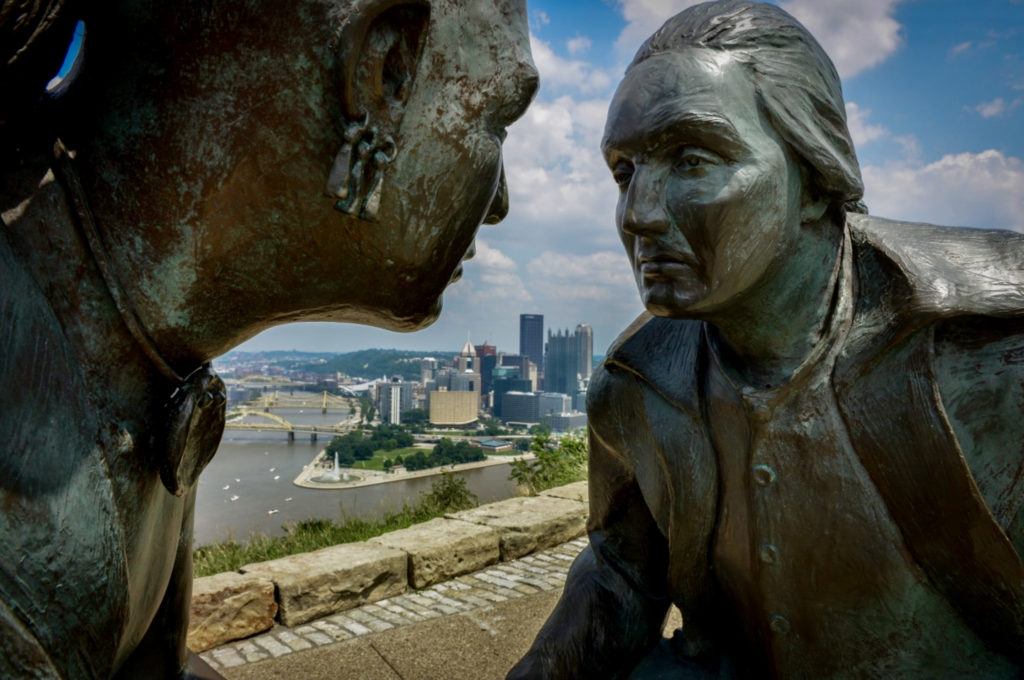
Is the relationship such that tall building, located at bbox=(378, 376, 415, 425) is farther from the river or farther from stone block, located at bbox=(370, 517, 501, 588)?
stone block, located at bbox=(370, 517, 501, 588)

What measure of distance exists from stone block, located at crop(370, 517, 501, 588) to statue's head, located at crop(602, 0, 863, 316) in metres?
4.46

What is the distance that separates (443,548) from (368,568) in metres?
0.67

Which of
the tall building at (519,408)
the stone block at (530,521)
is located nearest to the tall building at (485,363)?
the tall building at (519,408)

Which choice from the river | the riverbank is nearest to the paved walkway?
the river

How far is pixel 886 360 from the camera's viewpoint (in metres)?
1.38

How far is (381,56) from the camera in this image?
974 mm

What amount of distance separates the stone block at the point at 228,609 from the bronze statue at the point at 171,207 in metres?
3.70

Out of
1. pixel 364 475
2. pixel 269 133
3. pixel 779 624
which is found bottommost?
pixel 364 475

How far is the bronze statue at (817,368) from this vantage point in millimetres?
1349

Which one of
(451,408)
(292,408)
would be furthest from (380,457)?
(451,408)

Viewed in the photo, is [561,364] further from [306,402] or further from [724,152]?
[724,152]

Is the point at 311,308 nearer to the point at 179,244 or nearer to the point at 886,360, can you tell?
the point at 179,244

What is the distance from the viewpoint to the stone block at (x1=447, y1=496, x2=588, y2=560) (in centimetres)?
613

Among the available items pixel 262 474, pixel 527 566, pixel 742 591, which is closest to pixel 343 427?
pixel 262 474
